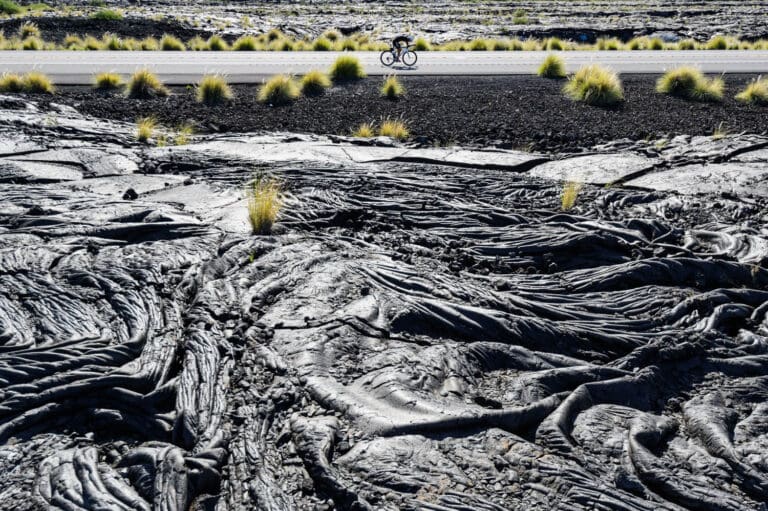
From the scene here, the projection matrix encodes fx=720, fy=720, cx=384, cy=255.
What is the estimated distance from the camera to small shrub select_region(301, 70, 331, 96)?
527 inches

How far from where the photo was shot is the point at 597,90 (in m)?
12.3

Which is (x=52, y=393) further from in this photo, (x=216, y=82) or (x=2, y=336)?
(x=216, y=82)

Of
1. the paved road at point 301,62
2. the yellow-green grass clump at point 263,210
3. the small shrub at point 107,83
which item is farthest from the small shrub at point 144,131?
the paved road at point 301,62

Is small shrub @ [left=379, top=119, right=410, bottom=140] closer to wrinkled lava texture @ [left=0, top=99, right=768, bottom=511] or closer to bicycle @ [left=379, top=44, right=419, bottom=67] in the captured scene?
wrinkled lava texture @ [left=0, top=99, right=768, bottom=511]

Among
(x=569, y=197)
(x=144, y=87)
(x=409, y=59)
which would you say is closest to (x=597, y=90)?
(x=569, y=197)

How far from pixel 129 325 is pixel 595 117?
8.54 m

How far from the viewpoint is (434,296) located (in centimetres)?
475

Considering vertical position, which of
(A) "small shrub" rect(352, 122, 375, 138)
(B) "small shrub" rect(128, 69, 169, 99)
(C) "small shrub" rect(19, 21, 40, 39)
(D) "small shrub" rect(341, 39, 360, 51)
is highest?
(C) "small shrub" rect(19, 21, 40, 39)

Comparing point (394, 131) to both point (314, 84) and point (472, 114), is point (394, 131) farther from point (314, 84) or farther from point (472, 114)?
point (314, 84)

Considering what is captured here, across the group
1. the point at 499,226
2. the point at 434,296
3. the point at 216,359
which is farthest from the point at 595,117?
the point at 216,359

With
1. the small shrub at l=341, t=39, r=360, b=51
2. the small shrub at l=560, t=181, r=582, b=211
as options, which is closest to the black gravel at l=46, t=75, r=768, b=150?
the small shrub at l=560, t=181, r=582, b=211

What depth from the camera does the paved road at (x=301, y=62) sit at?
15.7 meters

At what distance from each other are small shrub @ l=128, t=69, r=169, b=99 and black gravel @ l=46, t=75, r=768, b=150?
0.95 ft

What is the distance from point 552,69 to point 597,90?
3375 millimetres
